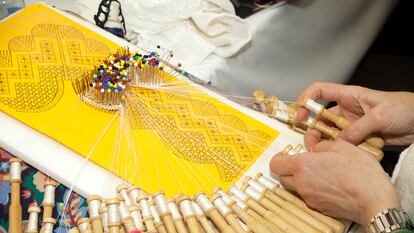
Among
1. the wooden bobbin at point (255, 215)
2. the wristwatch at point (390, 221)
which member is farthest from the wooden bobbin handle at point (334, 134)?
the wooden bobbin at point (255, 215)

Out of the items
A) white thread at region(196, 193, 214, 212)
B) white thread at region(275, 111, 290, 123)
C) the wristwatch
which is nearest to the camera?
the wristwatch

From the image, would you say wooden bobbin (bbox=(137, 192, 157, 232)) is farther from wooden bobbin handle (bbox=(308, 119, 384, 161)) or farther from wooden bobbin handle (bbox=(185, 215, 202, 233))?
wooden bobbin handle (bbox=(308, 119, 384, 161))

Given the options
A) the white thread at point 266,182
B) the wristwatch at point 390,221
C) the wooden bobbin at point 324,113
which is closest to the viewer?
the wristwatch at point 390,221

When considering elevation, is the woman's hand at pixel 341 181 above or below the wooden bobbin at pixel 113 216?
above

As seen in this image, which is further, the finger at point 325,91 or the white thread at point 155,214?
the finger at point 325,91

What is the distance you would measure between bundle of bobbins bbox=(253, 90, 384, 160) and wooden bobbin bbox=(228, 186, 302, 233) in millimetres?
301

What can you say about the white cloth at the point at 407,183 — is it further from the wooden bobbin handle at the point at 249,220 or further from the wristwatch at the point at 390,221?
the wooden bobbin handle at the point at 249,220

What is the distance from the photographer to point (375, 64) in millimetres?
2727

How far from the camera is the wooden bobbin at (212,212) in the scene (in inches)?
36.2

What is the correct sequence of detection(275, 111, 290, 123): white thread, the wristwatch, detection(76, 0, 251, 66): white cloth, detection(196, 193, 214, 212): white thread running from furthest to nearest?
1. detection(76, 0, 251, 66): white cloth
2. detection(275, 111, 290, 123): white thread
3. detection(196, 193, 214, 212): white thread
4. the wristwatch

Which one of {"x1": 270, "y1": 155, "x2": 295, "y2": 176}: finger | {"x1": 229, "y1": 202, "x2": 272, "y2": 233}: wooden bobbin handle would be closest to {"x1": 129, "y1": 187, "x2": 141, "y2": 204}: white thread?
{"x1": 229, "y1": 202, "x2": 272, "y2": 233}: wooden bobbin handle

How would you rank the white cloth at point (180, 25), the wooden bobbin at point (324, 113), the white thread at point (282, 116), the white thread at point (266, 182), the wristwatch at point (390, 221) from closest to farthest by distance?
the wristwatch at point (390, 221) → the white thread at point (266, 182) → the wooden bobbin at point (324, 113) → the white thread at point (282, 116) → the white cloth at point (180, 25)

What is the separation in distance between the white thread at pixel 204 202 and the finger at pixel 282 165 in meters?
0.21

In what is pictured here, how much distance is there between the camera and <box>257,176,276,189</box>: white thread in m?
1.05
